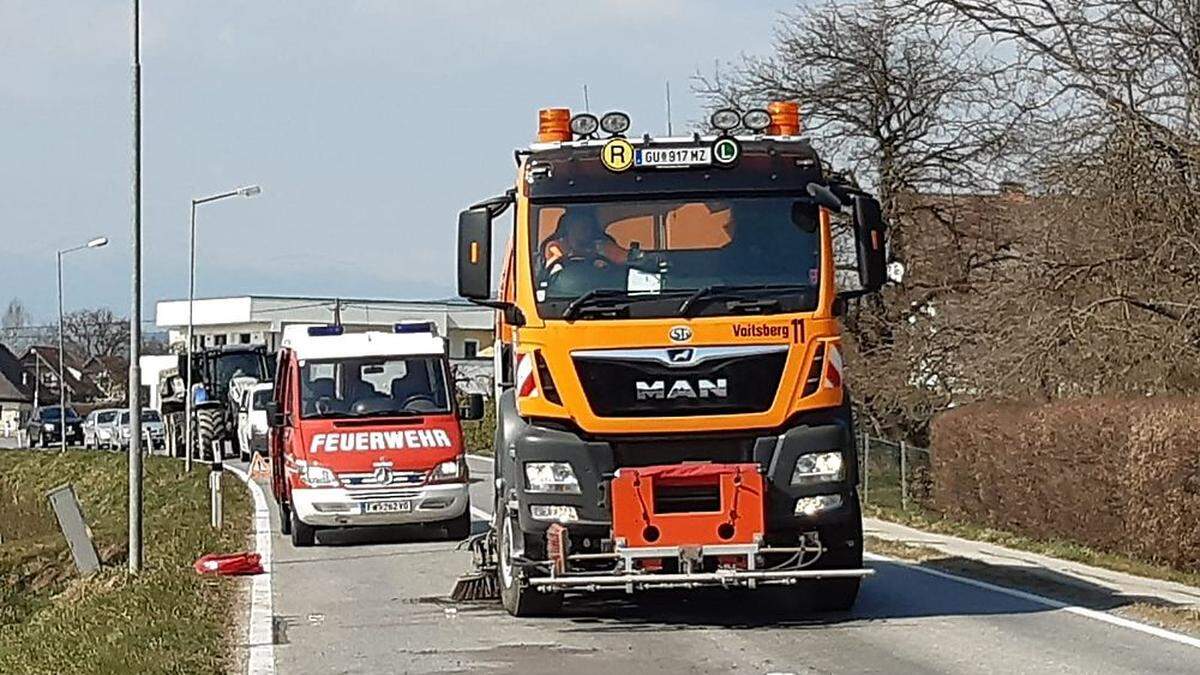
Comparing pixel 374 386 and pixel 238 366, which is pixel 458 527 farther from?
pixel 238 366

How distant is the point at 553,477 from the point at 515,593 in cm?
148

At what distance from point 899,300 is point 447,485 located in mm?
18695

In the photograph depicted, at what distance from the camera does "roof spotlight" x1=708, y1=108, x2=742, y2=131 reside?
13211 mm

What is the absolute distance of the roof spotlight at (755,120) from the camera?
529 inches

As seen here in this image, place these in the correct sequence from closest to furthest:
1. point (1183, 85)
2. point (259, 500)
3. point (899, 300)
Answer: point (1183, 85)
point (259, 500)
point (899, 300)

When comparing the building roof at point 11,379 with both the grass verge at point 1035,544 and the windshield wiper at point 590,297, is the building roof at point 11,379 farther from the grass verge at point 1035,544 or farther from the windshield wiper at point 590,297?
the windshield wiper at point 590,297

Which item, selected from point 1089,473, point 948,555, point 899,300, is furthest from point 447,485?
point 899,300

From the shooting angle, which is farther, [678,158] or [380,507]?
[380,507]

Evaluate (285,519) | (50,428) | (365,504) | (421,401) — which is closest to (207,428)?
(285,519)

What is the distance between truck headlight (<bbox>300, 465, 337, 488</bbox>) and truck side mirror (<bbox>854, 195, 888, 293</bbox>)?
9.20 m

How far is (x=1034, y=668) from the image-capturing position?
36.2 ft

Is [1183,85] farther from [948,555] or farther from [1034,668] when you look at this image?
[1034,668]

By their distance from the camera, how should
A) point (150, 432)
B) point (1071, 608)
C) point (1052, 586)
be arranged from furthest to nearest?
point (150, 432), point (1052, 586), point (1071, 608)

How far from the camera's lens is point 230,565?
693 inches
